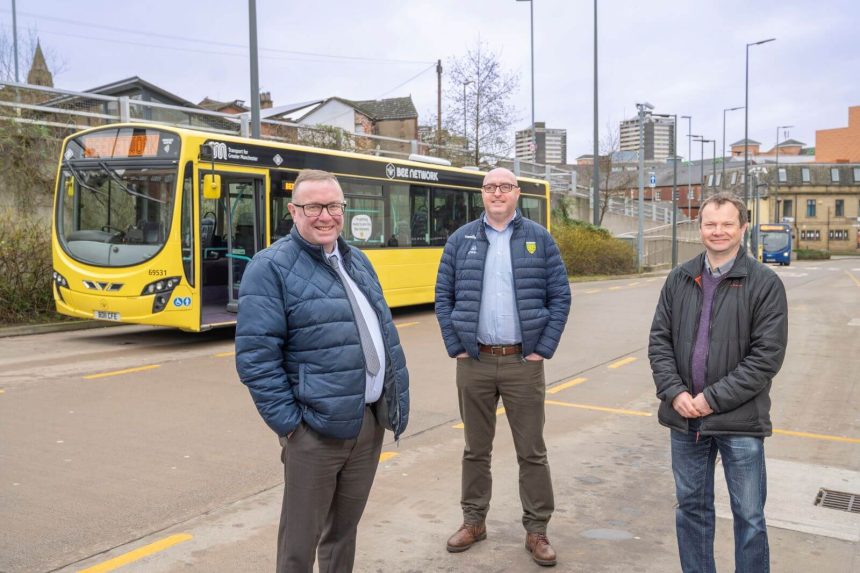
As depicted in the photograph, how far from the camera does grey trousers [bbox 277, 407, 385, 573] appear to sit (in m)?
3.25

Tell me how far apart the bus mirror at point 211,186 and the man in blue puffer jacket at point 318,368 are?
880 cm

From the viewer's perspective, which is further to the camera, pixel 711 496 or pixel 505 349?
pixel 505 349

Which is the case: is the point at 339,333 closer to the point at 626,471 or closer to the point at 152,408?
the point at 626,471

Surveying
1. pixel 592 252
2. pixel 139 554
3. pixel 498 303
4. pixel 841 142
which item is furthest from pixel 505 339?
pixel 841 142

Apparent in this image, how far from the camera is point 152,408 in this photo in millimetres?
8023

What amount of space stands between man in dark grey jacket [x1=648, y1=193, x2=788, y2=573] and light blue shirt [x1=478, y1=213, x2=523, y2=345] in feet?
3.04

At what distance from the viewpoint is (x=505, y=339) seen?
452cm

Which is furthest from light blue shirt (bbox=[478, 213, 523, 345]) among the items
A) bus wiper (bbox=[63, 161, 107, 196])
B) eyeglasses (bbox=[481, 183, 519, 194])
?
bus wiper (bbox=[63, 161, 107, 196])

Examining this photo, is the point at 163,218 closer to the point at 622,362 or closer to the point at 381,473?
the point at 622,362

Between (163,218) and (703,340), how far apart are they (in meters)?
9.92

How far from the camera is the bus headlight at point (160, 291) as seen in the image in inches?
468

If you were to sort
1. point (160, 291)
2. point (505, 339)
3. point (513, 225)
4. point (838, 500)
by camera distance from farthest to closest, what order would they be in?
point (160, 291) < point (838, 500) < point (513, 225) < point (505, 339)

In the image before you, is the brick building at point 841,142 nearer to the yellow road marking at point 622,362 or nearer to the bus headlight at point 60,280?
the yellow road marking at point 622,362

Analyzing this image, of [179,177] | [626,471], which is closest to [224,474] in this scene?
[626,471]
